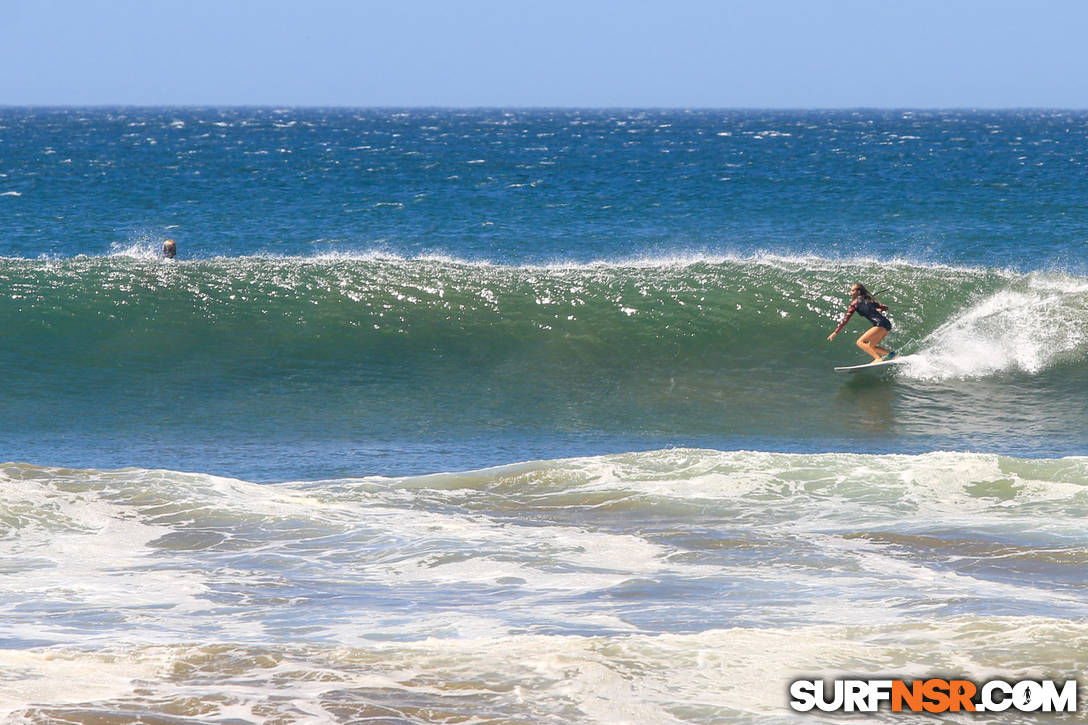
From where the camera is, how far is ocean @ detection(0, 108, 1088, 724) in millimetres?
7328

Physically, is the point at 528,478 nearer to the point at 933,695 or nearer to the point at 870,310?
the point at 933,695

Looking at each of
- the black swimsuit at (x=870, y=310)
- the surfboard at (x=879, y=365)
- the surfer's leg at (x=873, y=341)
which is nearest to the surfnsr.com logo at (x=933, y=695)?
the surfboard at (x=879, y=365)

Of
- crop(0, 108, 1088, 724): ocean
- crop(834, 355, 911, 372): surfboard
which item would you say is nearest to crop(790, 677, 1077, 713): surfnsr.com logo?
crop(0, 108, 1088, 724): ocean

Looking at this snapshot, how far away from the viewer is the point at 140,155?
65688 millimetres

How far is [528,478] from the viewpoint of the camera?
12.8 m

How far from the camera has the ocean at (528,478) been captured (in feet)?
24.0

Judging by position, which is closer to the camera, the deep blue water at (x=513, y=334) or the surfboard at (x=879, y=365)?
the deep blue water at (x=513, y=334)

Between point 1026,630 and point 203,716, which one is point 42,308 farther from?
point 1026,630

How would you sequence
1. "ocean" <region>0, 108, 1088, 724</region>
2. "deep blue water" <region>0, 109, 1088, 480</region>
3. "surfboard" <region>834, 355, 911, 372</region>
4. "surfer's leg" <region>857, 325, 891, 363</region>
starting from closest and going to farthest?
"ocean" <region>0, 108, 1088, 724</region> → "deep blue water" <region>0, 109, 1088, 480</region> → "surfboard" <region>834, 355, 911, 372</region> → "surfer's leg" <region>857, 325, 891, 363</region>

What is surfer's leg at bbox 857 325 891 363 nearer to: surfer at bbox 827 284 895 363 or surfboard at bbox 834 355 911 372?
surfer at bbox 827 284 895 363

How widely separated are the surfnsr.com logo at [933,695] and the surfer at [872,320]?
449 inches

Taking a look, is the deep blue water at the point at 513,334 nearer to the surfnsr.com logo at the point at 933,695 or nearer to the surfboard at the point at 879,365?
the surfboard at the point at 879,365

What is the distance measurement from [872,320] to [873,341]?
37 cm

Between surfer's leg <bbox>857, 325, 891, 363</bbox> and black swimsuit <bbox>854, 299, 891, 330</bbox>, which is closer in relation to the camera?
black swimsuit <bbox>854, 299, 891, 330</bbox>
